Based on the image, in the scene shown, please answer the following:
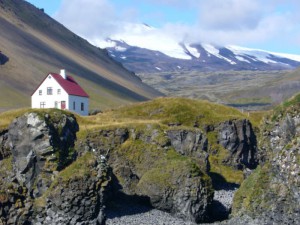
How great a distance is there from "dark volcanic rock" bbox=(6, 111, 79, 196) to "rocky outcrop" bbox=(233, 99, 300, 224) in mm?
18959

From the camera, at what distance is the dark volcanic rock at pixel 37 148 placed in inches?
2244

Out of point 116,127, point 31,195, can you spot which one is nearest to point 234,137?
point 116,127

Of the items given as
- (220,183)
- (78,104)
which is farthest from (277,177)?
(78,104)

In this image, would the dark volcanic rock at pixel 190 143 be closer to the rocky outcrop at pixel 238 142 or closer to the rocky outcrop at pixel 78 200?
the rocky outcrop at pixel 238 142

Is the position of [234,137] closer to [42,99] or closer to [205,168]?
[205,168]

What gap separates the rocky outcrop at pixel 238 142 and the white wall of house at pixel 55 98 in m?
31.4

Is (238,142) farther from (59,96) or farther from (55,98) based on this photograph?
(55,98)

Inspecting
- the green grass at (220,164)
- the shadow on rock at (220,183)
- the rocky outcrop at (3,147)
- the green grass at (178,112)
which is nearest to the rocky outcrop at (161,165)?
the shadow on rock at (220,183)

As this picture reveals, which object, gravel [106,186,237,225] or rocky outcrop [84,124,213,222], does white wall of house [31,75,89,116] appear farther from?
gravel [106,186,237,225]

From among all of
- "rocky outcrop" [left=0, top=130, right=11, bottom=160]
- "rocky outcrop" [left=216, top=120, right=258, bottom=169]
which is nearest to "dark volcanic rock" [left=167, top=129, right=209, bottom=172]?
"rocky outcrop" [left=216, top=120, right=258, bottom=169]

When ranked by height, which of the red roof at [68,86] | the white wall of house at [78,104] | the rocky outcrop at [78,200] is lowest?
the rocky outcrop at [78,200]

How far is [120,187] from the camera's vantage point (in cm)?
6316

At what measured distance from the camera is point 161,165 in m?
62.0

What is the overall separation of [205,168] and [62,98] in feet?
133
